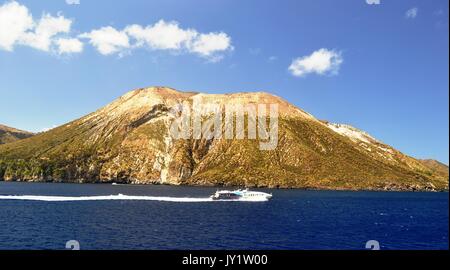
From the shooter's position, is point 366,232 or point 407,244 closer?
point 407,244

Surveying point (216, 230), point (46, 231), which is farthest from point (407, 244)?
point (46, 231)
